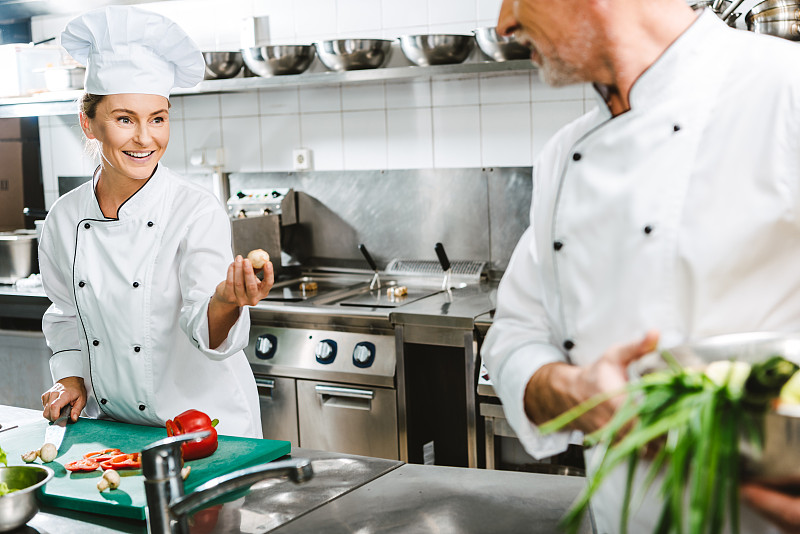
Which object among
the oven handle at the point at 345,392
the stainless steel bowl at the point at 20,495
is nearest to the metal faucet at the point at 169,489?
the stainless steel bowl at the point at 20,495

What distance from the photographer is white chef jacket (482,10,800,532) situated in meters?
1.20

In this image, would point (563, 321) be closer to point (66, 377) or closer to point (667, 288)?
point (667, 288)

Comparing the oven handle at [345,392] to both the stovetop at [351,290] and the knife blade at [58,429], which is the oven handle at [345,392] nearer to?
the stovetop at [351,290]

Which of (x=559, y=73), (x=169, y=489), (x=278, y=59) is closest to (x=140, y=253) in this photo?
(x=169, y=489)

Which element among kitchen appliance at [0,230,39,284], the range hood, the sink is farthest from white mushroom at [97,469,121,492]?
the range hood

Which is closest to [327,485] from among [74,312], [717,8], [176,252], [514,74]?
[176,252]

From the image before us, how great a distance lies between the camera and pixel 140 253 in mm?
2152

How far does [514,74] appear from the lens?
3701 millimetres

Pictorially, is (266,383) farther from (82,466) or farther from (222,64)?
(82,466)

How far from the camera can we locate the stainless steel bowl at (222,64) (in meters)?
3.95

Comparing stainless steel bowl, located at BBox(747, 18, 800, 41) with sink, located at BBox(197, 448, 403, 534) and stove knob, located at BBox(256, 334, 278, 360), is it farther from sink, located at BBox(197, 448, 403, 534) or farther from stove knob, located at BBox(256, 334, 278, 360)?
stove knob, located at BBox(256, 334, 278, 360)

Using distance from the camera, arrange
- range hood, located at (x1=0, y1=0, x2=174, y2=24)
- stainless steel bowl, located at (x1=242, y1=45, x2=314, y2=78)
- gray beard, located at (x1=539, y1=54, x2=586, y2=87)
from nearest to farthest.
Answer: gray beard, located at (x1=539, y1=54, x2=586, y2=87) → stainless steel bowl, located at (x1=242, y1=45, x2=314, y2=78) → range hood, located at (x1=0, y1=0, x2=174, y2=24)

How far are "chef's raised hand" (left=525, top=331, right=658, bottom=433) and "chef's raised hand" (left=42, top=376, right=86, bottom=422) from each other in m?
1.32

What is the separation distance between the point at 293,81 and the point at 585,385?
287 centimetres
